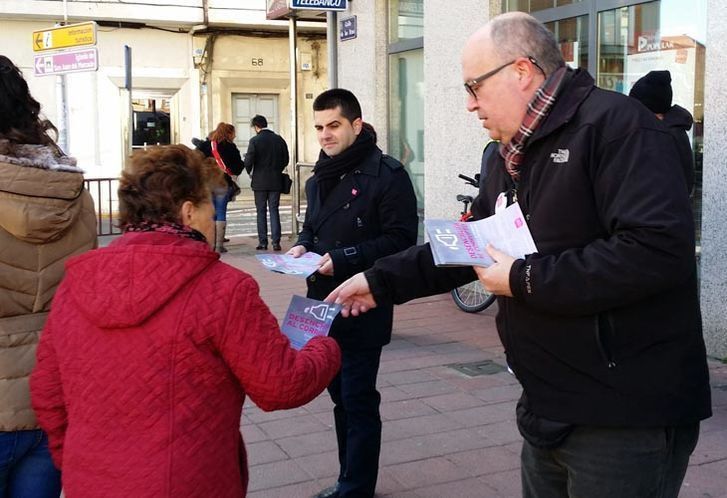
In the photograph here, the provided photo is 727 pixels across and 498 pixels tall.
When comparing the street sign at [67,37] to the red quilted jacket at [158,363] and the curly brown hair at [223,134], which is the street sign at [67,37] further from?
the red quilted jacket at [158,363]

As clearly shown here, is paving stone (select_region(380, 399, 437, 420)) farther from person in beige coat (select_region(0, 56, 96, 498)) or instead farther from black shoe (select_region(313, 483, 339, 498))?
person in beige coat (select_region(0, 56, 96, 498))

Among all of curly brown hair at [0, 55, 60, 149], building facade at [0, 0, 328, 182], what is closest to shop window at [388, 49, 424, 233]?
curly brown hair at [0, 55, 60, 149]

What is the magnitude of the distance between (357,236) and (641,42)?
4.38 m

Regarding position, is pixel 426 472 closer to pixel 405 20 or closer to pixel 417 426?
pixel 417 426

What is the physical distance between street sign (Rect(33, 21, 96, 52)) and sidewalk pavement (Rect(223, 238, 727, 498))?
778 centimetres

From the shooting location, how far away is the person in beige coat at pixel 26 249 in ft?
8.79

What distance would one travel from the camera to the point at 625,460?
2.16m

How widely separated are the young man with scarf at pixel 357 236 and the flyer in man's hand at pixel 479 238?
157 cm

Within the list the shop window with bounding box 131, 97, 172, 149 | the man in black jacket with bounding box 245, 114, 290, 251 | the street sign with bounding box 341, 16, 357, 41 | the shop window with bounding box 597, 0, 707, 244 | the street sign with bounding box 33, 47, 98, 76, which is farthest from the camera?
the shop window with bounding box 131, 97, 172, 149

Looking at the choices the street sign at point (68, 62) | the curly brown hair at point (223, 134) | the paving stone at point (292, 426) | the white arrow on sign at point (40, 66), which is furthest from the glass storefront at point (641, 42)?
the white arrow on sign at point (40, 66)

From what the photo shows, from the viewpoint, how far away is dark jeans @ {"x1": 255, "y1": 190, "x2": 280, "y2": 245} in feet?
44.2

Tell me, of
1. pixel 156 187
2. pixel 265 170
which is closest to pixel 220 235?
pixel 265 170

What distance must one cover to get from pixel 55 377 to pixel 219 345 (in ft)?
1.64

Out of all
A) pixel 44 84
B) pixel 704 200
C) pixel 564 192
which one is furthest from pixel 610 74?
pixel 44 84
